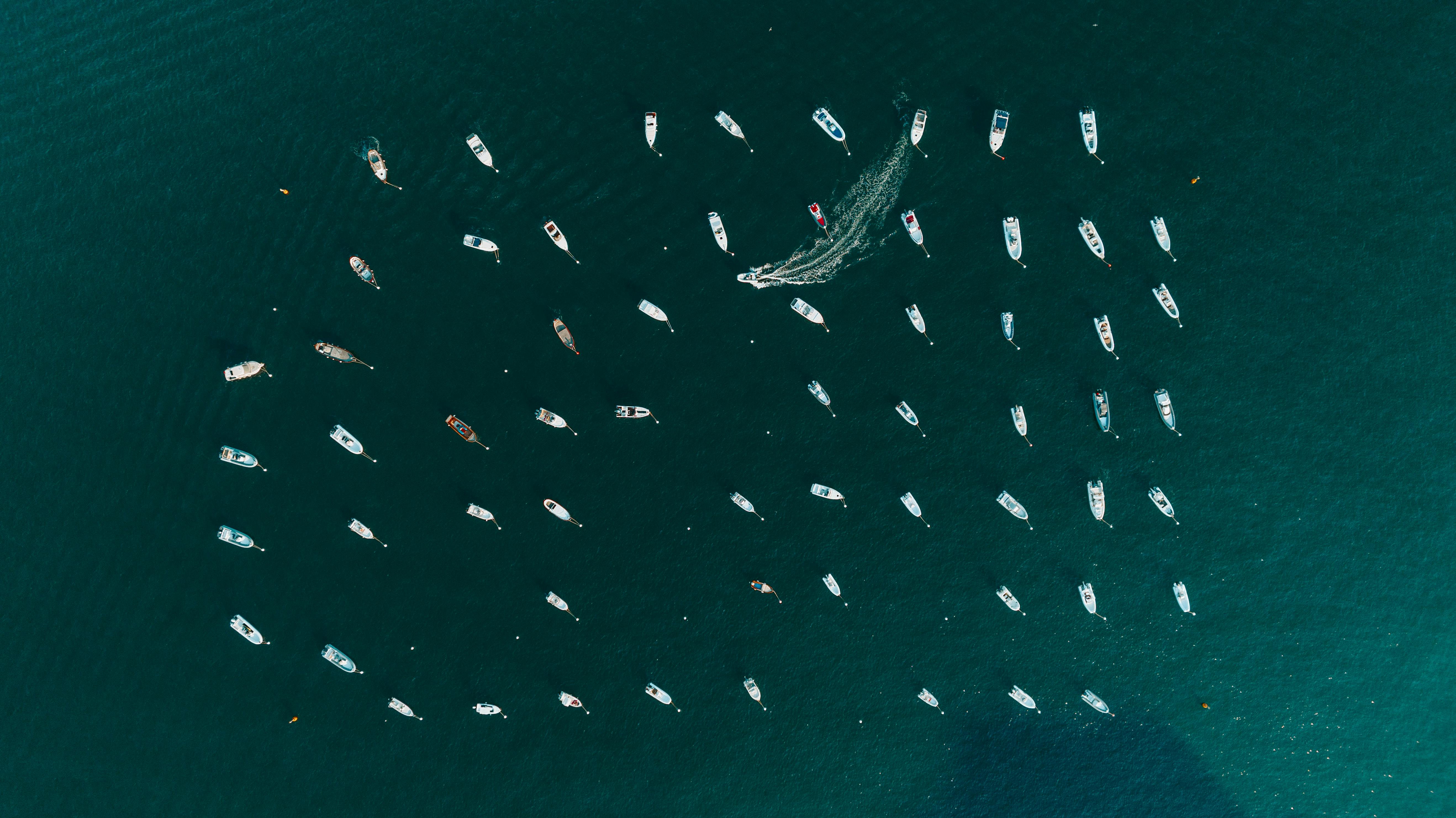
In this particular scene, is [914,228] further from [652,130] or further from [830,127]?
[652,130]

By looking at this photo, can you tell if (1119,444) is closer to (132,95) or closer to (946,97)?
(946,97)

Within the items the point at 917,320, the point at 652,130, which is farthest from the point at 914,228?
the point at 652,130

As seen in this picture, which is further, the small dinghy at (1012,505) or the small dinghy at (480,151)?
the small dinghy at (480,151)

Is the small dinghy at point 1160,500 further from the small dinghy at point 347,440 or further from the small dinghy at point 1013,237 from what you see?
the small dinghy at point 347,440

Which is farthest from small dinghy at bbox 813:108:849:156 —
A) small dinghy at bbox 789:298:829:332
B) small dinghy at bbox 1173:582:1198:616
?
small dinghy at bbox 1173:582:1198:616

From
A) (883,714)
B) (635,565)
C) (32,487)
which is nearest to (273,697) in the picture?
(32,487)

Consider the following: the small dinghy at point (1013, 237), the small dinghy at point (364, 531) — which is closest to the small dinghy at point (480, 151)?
the small dinghy at point (364, 531)
